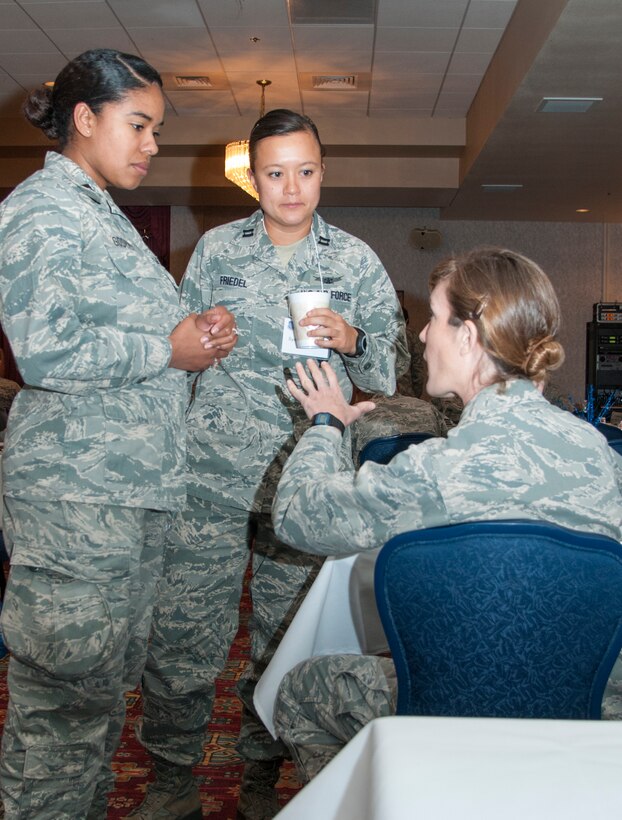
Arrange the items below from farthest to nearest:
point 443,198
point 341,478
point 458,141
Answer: point 443,198, point 458,141, point 341,478

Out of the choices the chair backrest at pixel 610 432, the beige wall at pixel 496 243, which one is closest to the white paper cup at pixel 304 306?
the chair backrest at pixel 610 432

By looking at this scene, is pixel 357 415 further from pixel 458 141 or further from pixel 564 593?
pixel 458 141

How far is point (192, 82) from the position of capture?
301 inches

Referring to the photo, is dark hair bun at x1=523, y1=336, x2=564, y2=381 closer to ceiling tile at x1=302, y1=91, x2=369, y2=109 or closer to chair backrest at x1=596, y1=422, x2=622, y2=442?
chair backrest at x1=596, y1=422, x2=622, y2=442

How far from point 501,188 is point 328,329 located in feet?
26.4

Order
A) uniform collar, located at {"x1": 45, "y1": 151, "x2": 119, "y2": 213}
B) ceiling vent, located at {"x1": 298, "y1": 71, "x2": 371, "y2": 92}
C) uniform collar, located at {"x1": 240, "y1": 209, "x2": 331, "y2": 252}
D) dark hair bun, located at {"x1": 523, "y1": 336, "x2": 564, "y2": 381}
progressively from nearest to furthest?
dark hair bun, located at {"x1": 523, "y1": 336, "x2": 564, "y2": 381}
uniform collar, located at {"x1": 45, "y1": 151, "x2": 119, "y2": 213}
uniform collar, located at {"x1": 240, "y1": 209, "x2": 331, "y2": 252}
ceiling vent, located at {"x1": 298, "y1": 71, "x2": 371, "y2": 92}

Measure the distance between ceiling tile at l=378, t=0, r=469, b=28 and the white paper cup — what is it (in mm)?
4702

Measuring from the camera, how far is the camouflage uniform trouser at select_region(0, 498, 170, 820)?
61.1 inches

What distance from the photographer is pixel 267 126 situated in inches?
82.4

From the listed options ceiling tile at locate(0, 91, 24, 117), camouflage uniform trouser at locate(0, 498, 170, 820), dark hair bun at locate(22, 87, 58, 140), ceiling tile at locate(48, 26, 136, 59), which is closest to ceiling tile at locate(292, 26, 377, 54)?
ceiling tile at locate(48, 26, 136, 59)

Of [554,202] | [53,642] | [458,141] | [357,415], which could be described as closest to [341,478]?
[357,415]

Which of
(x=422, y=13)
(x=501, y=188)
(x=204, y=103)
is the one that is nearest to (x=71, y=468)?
(x=422, y=13)

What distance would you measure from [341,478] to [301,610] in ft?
1.54

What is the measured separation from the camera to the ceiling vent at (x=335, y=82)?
740 cm
